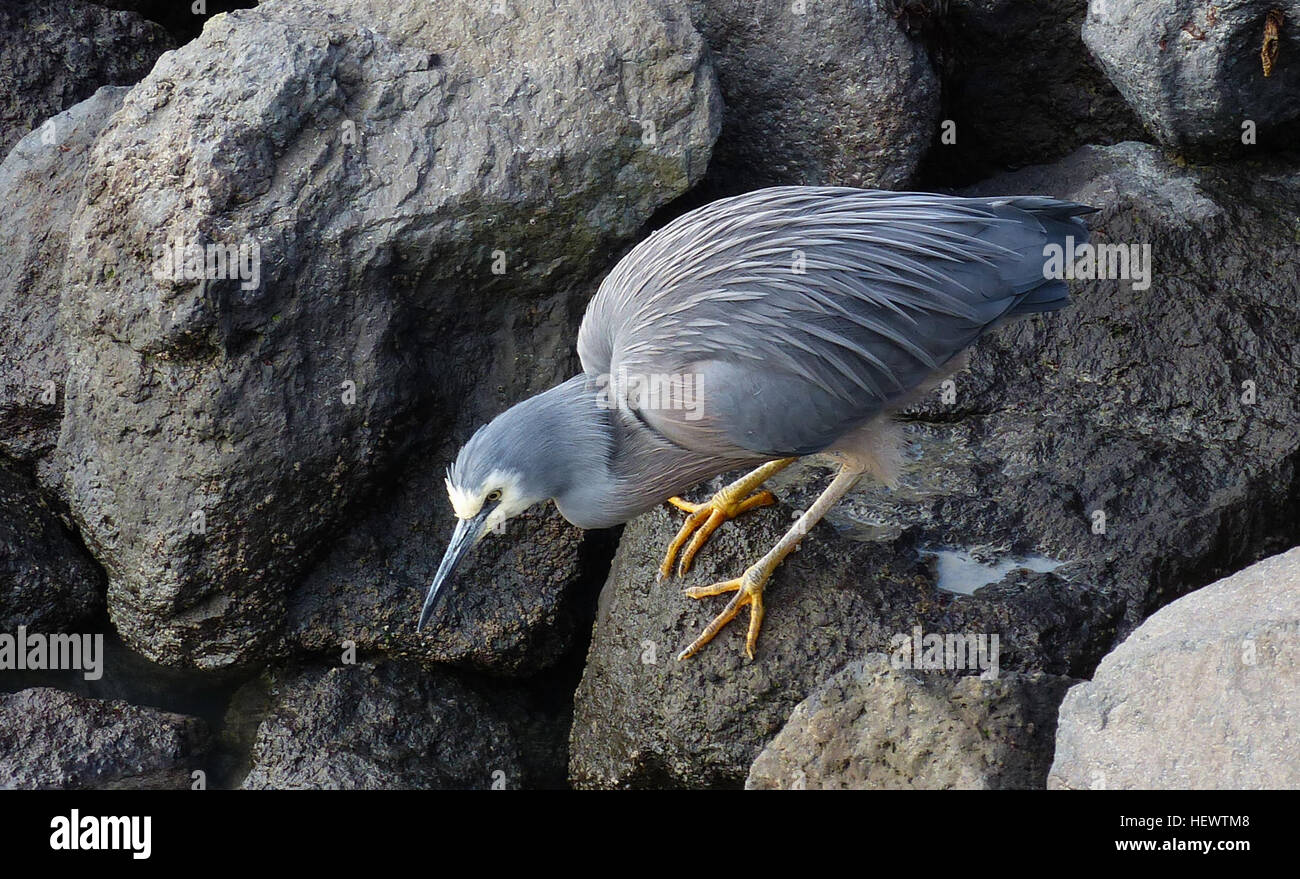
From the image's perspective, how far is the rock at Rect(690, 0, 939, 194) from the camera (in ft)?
18.3

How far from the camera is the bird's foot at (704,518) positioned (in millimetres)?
4941

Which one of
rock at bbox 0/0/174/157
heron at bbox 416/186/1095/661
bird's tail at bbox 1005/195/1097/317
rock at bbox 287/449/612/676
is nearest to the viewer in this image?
heron at bbox 416/186/1095/661

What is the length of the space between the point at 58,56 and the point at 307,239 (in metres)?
2.71

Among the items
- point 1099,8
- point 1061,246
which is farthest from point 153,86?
point 1099,8

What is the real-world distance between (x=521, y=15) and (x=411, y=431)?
1.79 m

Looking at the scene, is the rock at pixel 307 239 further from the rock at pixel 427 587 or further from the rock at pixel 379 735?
the rock at pixel 379 735

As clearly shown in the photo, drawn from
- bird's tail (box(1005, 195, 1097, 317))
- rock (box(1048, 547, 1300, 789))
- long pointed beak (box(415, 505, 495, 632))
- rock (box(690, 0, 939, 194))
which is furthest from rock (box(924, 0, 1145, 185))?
rock (box(1048, 547, 1300, 789))

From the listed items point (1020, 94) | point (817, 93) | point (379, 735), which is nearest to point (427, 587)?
point (379, 735)

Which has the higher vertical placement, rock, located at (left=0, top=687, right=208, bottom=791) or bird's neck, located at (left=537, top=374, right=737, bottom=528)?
bird's neck, located at (left=537, top=374, right=737, bottom=528)

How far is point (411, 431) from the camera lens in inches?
210

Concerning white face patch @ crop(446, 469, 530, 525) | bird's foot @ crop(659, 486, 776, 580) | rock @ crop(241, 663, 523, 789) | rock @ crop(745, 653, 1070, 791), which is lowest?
rock @ crop(241, 663, 523, 789)

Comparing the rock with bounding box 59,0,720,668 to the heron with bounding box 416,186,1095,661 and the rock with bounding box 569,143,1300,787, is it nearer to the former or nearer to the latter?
the heron with bounding box 416,186,1095,661

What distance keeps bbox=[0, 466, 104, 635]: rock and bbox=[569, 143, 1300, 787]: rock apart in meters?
2.21
